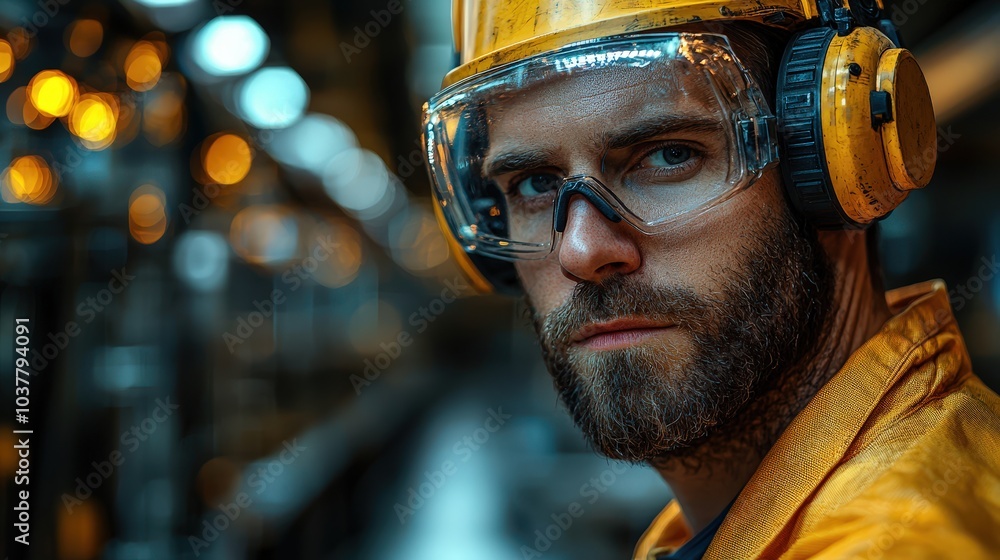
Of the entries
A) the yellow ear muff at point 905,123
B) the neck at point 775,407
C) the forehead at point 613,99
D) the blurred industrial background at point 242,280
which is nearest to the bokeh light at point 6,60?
the blurred industrial background at point 242,280

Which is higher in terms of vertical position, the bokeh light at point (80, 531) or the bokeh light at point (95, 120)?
the bokeh light at point (95, 120)

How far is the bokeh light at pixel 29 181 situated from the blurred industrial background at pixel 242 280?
0.04ft

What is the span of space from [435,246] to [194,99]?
1327cm

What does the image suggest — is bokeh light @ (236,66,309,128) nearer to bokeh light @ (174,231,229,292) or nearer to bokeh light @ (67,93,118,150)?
bokeh light @ (174,231,229,292)

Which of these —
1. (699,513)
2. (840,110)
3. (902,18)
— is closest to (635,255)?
(840,110)

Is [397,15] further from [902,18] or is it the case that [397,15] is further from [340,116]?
[902,18]

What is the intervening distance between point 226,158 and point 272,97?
0.87 m

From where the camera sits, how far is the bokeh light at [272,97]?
508 centimetres

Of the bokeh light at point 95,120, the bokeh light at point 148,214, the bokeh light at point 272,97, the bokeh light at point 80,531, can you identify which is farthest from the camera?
the bokeh light at point 272,97

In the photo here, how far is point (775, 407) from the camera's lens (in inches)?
56.6
